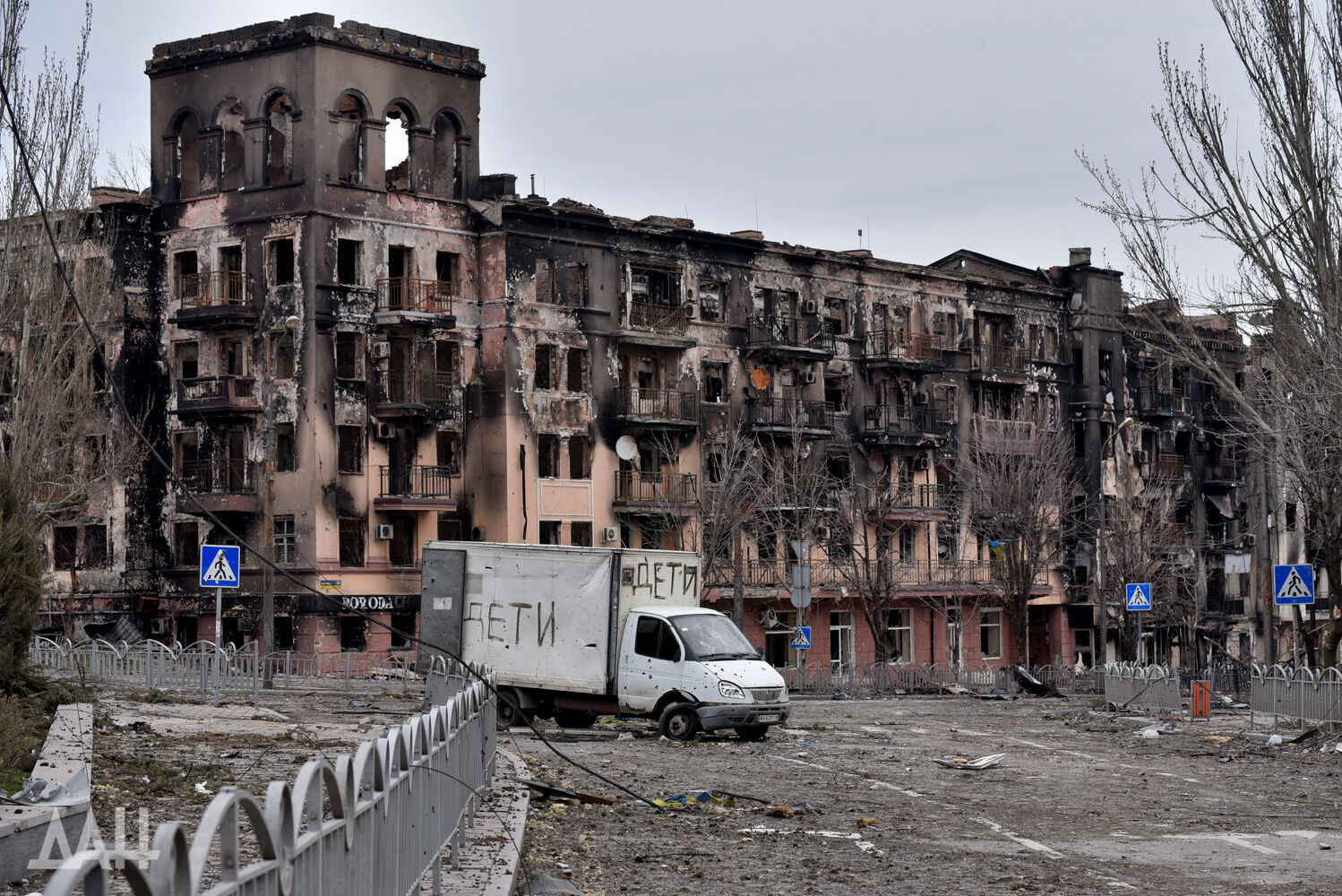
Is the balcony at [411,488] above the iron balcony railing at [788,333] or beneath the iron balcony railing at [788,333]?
beneath

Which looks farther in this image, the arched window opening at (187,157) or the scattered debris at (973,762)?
the arched window opening at (187,157)

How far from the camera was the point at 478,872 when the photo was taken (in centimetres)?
1107

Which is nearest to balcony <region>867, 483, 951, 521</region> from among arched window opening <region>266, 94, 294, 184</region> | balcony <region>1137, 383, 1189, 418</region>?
balcony <region>1137, 383, 1189, 418</region>

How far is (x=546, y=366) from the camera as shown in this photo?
62.1 metres

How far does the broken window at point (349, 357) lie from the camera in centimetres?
5812

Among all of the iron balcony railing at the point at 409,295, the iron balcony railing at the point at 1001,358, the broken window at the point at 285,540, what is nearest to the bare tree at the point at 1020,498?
the iron balcony railing at the point at 1001,358

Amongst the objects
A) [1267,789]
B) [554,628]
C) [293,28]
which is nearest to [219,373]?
[293,28]

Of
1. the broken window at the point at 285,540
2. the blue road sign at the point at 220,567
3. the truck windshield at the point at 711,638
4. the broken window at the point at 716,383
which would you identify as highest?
the broken window at the point at 716,383

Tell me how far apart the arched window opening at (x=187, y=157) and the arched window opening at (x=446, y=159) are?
8.39 meters

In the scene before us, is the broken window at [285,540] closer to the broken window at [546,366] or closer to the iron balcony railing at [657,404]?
the broken window at [546,366]

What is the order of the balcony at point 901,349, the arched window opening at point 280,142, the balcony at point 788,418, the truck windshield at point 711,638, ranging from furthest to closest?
the balcony at point 901,349 → the balcony at point 788,418 → the arched window opening at point 280,142 → the truck windshield at point 711,638

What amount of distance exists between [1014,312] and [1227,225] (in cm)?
5299

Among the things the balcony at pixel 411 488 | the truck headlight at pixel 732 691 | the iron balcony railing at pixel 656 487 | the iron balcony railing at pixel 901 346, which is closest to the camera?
the truck headlight at pixel 732 691

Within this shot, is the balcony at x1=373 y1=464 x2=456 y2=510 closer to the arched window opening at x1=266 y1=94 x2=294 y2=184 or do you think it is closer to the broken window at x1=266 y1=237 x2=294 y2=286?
the broken window at x1=266 y1=237 x2=294 y2=286
